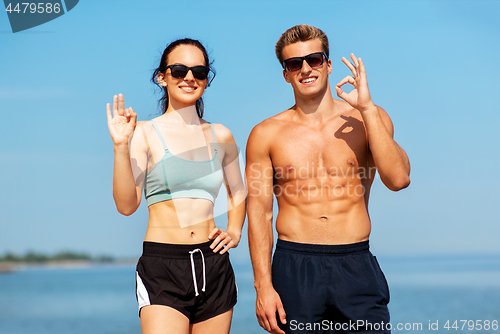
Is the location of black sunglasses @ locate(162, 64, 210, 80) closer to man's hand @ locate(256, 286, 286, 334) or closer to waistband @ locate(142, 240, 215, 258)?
waistband @ locate(142, 240, 215, 258)

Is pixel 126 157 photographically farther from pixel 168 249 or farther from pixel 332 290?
pixel 332 290

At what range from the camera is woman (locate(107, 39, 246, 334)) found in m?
3.45

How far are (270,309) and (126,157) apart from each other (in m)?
1.62

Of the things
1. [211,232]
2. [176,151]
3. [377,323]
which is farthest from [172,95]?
[377,323]

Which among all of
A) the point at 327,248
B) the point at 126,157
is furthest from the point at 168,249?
the point at 327,248

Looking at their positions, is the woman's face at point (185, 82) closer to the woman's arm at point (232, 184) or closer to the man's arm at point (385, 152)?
the woman's arm at point (232, 184)

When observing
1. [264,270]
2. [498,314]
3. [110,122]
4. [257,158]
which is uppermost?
[110,122]

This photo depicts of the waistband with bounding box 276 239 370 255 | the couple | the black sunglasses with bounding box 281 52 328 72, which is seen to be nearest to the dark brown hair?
the couple

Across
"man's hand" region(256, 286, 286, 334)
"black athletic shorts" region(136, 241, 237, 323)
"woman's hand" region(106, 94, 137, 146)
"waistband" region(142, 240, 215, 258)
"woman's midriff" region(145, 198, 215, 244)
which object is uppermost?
"woman's hand" region(106, 94, 137, 146)

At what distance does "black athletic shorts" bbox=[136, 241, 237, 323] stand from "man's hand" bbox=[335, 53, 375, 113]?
5.09ft

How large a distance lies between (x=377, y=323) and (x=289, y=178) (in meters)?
1.32

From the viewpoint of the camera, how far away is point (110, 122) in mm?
3428

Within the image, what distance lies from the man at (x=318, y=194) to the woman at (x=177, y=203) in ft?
1.15

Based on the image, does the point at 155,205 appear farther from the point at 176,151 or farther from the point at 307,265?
the point at 307,265
